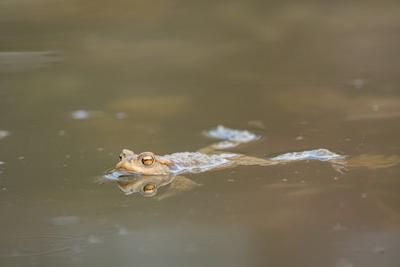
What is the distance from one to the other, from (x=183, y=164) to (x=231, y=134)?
1.68 feet

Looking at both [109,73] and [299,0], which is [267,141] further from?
[299,0]

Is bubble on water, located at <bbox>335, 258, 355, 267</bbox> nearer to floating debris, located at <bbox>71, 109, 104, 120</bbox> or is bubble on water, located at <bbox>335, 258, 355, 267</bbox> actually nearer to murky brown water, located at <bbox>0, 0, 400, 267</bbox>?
murky brown water, located at <bbox>0, 0, 400, 267</bbox>

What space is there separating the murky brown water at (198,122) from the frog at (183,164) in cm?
6

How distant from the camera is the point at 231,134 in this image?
10.5ft

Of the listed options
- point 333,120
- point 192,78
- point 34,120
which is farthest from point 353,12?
point 34,120

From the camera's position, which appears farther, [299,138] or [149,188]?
[299,138]

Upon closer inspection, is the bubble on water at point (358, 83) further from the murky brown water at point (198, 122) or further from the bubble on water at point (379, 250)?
the bubble on water at point (379, 250)

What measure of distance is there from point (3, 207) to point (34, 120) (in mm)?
1005

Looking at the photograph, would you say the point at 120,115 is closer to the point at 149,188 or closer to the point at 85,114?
the point at 85,114

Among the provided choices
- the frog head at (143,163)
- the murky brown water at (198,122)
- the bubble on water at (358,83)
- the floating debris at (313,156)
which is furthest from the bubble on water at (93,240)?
the bubble on water at (358,83)

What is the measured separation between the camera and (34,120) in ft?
11.1

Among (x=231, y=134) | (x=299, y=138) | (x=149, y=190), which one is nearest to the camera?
(x=149, y=190)

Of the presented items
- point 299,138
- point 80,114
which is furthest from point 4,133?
point 299,138

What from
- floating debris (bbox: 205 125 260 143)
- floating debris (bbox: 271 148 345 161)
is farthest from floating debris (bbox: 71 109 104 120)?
Result: floating debris (bbox: 271 148 345 161)
